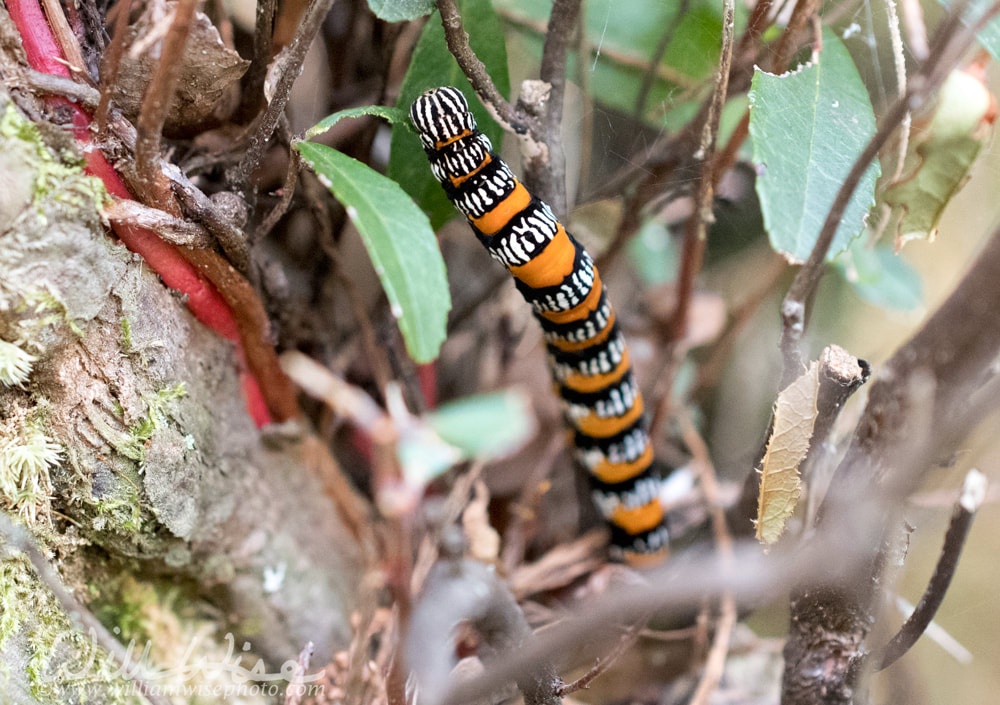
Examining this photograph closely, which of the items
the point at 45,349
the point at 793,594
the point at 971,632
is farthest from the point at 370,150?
the point at 971,632

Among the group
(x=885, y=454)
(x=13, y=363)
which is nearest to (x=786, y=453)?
(x=885, y=454)

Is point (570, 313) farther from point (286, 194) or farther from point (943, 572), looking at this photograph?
point (943, 572)

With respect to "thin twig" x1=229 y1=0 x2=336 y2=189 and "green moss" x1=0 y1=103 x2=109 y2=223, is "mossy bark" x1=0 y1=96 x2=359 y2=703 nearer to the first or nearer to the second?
"green moss" x1=0 y1=103 x2=109 y2=223

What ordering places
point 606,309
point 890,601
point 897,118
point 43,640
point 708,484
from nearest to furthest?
point 897,118, point 43,640, point 890,601, point 606,309, point 708,484

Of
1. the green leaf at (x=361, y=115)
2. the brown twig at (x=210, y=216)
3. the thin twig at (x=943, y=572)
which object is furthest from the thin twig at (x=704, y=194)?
the brown twig at (x=210, y=216)

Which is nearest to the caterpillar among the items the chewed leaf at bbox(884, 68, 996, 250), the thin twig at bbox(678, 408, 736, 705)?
the thin twig at bbox(678, 408, 736, 705)

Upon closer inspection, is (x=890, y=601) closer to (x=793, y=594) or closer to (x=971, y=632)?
Answer: (x=793, y=594)

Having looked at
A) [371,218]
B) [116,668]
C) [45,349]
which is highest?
[371,218]

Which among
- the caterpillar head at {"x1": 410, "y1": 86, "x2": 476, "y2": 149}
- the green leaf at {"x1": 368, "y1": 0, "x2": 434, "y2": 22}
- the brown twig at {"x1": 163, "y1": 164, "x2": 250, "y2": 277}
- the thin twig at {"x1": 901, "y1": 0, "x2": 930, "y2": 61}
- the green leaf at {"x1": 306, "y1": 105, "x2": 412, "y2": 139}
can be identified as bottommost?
the brown twig at {"x1": 163, "y1": 164, "x2": 250, "y2": 277}
